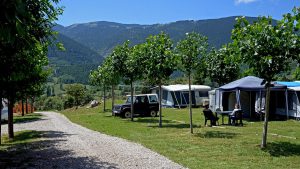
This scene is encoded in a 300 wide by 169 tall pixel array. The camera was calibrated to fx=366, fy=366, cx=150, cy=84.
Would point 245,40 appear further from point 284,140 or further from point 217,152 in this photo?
point 284,140

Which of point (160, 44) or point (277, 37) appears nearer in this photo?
point (277, 37)

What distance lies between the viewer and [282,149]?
425 inches

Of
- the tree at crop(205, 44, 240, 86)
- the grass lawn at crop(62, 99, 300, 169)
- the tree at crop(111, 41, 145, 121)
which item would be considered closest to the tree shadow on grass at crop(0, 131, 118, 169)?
the grass lawn at crop(62, 99, 300, 169)

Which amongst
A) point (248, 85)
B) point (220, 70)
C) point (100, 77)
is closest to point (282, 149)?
point (248, 85)

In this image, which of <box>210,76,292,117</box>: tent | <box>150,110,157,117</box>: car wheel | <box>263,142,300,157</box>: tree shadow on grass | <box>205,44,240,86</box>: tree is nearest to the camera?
<box>263,142,300,157</box>: tree shadow on grass

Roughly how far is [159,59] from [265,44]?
7.88m

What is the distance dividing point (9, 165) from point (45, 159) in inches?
41.2

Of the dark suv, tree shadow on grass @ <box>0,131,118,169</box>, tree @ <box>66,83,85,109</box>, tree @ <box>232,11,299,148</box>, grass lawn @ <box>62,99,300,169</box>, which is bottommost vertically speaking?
tree shadow on grass @ <box>0,131,118,169</box>

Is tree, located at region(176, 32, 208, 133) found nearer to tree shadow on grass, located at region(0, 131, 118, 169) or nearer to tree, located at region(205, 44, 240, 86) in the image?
tree shadow on grass, located at region(0, 131, 118, 169)

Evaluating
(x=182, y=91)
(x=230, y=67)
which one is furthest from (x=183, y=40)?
(x=182, y=91)

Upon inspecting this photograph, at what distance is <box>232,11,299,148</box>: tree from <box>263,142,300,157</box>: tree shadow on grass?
2.08 meters

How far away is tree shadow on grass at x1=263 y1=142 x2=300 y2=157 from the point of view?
33.2 ft

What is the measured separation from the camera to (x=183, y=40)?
14.8m

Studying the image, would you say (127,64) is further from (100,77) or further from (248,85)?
(100,77)
